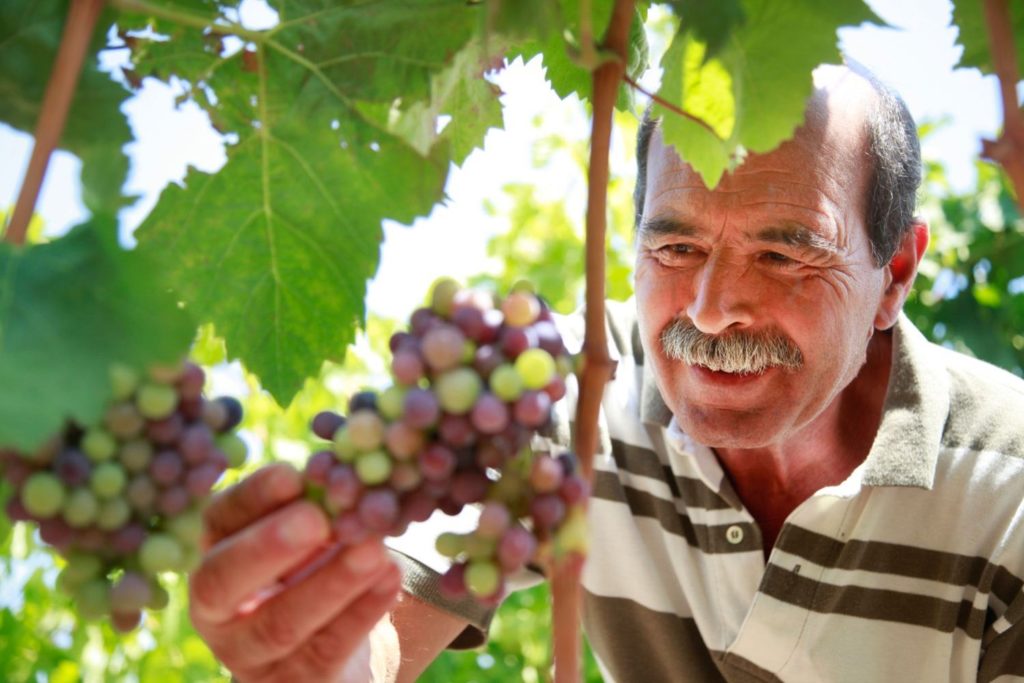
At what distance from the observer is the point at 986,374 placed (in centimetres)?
202

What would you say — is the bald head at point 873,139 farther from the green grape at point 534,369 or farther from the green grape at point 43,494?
the green grape at point 43,494

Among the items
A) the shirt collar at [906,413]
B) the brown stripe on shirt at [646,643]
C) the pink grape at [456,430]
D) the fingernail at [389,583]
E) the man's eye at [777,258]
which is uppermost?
the man's eye at [777,258]

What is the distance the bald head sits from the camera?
173 centimetres

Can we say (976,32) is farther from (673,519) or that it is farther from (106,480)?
(673,519)

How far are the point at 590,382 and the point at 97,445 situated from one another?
283 mm

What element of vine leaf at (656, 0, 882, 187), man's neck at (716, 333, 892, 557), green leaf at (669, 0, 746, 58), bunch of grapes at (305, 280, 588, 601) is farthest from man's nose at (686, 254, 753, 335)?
bunch of grapes at (305, 280, 588, 601)

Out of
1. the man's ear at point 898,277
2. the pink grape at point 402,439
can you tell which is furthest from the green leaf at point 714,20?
the man's ear at point 898,277

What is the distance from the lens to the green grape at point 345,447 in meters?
0.69

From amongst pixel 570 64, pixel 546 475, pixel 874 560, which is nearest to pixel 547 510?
pixel 546 475

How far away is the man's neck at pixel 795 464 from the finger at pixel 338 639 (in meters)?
1.19

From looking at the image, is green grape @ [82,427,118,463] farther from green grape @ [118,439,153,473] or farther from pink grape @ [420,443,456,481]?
pink grape @ [420,443,456,481]

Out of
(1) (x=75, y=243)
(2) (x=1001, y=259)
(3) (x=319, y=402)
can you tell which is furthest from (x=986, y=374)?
(3) (x=319, y=402)

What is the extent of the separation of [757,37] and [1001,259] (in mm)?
3259

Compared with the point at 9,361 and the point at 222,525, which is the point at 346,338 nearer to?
the point at 222,525
